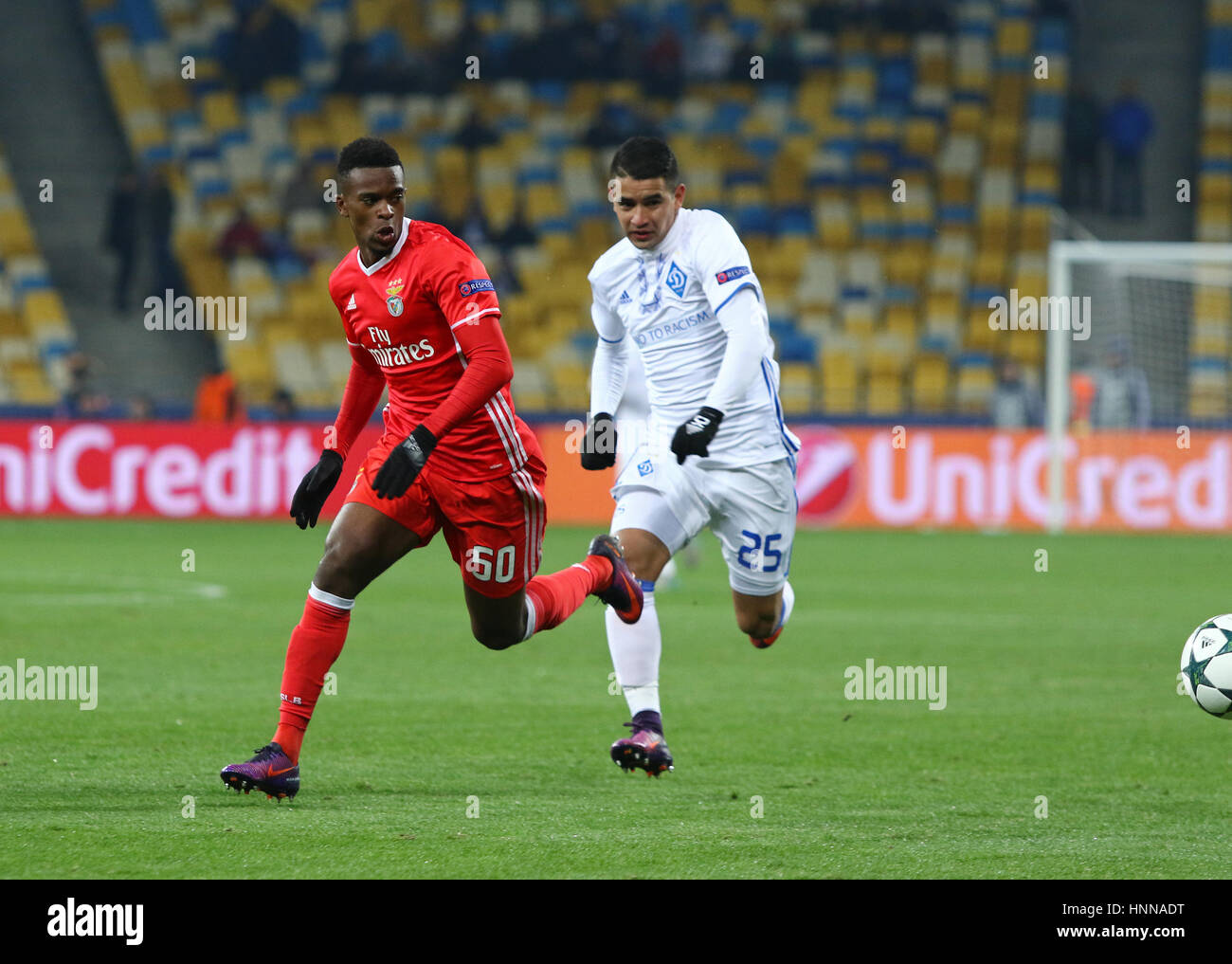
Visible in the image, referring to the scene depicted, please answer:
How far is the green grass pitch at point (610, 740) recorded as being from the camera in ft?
17.6

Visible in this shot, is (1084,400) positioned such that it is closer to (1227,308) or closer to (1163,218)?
(1227,308)

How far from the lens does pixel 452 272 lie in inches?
239

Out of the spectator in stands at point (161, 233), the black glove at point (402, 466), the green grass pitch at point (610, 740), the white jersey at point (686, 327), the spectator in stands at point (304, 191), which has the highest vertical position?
the spectator in stands at point (304, 191)

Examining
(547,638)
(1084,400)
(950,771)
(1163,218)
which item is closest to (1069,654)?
(547,638)

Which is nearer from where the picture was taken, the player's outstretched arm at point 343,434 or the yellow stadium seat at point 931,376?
the player's outstretched arm at point 343,434

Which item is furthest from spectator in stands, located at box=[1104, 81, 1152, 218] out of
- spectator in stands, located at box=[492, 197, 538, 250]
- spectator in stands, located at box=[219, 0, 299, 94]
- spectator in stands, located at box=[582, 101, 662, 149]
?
spectator in stands, located at box=[219, 0, 299, 94]

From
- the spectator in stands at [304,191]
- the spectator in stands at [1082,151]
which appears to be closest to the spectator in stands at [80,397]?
the spectator in stands at [304,191]

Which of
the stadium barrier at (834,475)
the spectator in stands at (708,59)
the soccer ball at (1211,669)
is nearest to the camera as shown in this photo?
the soccer ball at (1211,669)

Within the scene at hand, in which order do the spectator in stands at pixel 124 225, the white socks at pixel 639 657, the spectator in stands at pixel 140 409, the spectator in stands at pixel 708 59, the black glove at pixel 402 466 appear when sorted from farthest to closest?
the spectator in stands at pixel 708 59, the spectator in stands at pixel 124 225, the spectator in stands at pixel 140 409, the white socks at pixel 639 657, the black glove at pixel 402 466

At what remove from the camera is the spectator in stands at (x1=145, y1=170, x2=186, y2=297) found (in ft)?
77.6

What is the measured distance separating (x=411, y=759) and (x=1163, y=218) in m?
20.8

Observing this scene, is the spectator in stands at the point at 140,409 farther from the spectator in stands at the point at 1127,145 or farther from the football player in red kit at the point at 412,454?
the football player in red kit at the point at 412,454

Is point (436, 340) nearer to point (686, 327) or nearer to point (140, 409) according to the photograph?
point (686, 327)

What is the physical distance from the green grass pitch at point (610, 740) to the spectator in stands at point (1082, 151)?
11.7m
